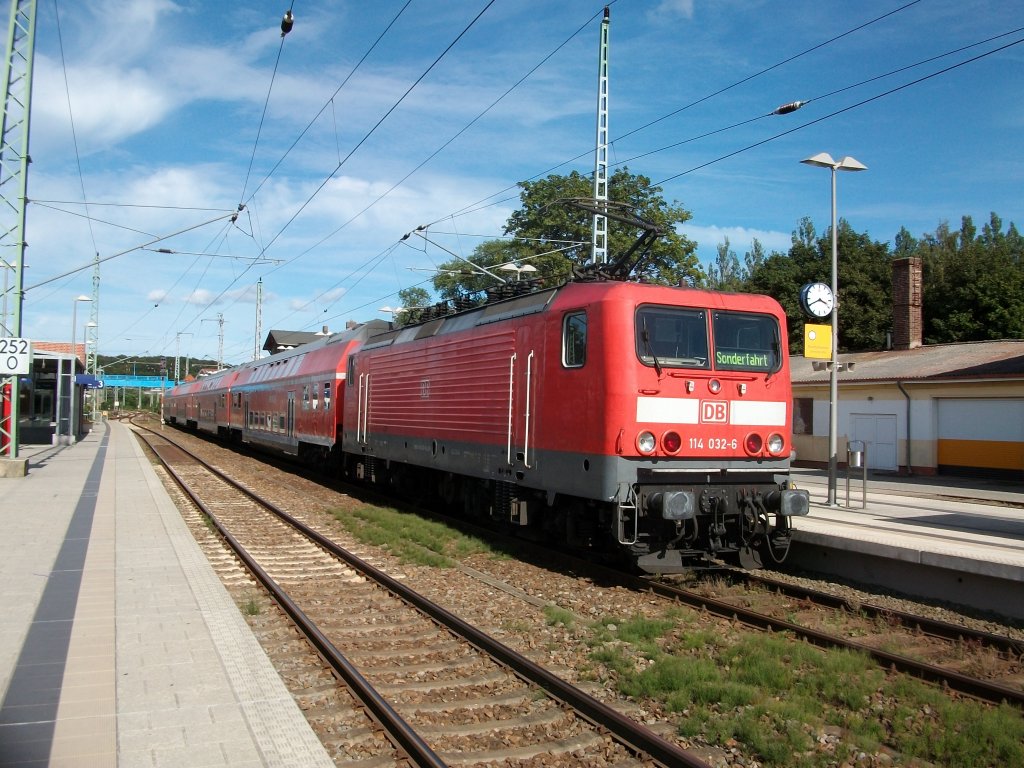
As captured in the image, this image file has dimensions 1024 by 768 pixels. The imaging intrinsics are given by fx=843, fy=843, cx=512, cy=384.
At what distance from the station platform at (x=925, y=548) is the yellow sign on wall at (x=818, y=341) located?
285cm

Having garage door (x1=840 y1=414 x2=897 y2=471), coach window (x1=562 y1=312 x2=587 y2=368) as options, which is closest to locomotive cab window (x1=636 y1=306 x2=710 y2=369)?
coach window (x1=562 y1=312 x2=587 y2=368)

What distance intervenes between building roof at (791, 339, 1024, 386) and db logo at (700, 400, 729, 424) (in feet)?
41.3

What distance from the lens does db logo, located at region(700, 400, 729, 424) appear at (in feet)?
31.0

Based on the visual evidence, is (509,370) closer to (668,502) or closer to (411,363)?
(668,502)

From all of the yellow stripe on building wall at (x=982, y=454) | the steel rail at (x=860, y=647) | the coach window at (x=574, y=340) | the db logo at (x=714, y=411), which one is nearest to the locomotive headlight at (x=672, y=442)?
the db logo at (x=714, y=411)

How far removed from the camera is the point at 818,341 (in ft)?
53.7

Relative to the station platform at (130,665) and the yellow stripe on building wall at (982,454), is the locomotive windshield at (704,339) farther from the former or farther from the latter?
the yellow stripe on building wall at (982,454)

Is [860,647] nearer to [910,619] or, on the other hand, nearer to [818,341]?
[910,619]

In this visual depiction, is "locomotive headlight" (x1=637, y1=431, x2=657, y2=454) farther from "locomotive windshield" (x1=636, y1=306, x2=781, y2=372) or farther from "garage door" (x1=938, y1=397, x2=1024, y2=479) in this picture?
"garage door" (x1=938, y1=397, x2=1024, y2=479)

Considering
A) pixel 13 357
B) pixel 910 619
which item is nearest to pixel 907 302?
pixel 910 619

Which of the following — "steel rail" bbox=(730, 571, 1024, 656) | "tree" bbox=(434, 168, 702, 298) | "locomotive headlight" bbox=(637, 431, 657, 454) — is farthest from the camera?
"tree" bbox=(434, 168, 702, 298)

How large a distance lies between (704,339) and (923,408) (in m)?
17.5

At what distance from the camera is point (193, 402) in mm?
49250

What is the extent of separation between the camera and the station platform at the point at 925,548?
29.1 feet
